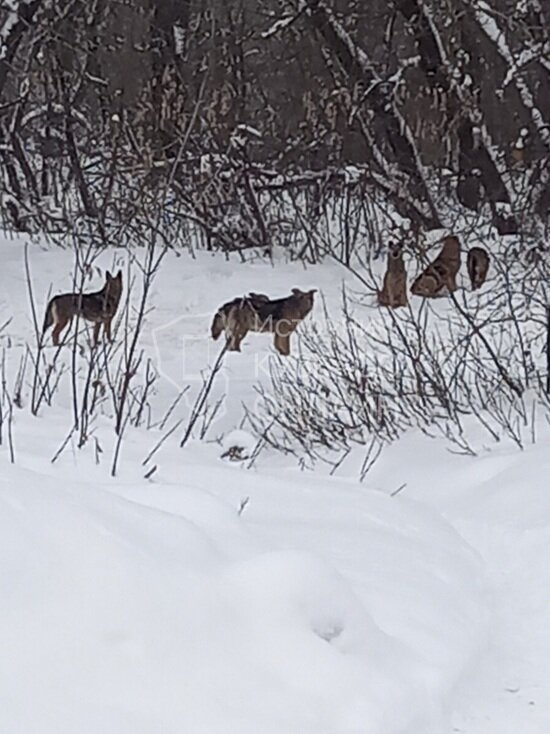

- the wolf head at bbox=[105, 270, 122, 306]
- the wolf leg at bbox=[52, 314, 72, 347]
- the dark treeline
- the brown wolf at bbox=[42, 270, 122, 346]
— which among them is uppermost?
the dark treeline

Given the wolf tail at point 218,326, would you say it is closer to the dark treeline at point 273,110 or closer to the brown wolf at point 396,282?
the brown wolf at point 396,282

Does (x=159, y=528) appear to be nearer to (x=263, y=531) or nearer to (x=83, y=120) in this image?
(x=263, y=531)

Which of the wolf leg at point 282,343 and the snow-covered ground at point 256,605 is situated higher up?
the snow-covered ground at point 256,605

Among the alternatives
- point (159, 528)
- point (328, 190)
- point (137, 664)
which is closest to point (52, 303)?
point (328, 190)

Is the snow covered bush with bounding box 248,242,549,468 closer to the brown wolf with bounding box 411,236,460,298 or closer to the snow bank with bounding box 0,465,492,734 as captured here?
the brown wolf with bounding box 411,236,460,298

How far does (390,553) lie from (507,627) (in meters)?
0.55

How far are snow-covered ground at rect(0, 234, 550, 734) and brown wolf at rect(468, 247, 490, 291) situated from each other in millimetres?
7277

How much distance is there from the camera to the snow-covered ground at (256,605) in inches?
92.9

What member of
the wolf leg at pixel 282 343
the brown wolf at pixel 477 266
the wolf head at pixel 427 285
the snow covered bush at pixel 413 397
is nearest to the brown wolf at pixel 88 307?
the wolf leg at pixel 282 343

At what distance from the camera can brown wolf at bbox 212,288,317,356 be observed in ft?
33.3

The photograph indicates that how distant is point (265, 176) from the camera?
1512 centimetres

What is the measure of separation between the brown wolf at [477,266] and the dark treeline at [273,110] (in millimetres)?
1581

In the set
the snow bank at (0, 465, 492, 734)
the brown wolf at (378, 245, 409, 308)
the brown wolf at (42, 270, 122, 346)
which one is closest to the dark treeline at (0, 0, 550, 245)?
the brown wolf at (378, 245, 409, 308)

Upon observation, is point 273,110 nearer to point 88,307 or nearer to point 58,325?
point 88,307
